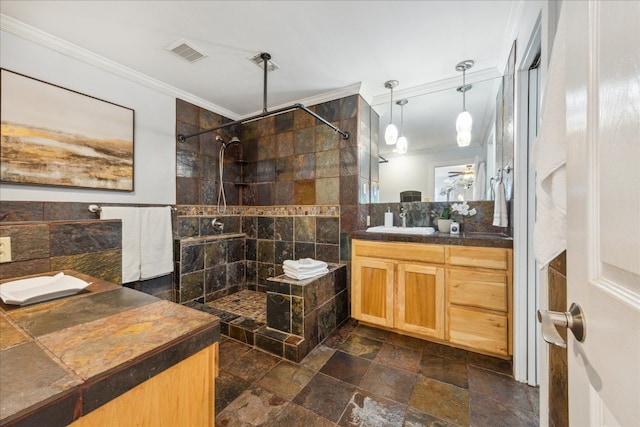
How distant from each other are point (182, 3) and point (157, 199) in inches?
66.2

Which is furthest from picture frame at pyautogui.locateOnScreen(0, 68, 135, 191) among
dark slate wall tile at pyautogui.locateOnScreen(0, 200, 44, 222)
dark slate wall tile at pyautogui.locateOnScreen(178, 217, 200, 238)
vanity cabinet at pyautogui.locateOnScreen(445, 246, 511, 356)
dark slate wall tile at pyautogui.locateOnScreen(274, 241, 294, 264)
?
vanity cabinet at pyautogui.locateOnScreen(445, 246, 511, 356)

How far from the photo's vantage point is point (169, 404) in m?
0.60

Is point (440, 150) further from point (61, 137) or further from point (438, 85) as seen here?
point (61, 137)

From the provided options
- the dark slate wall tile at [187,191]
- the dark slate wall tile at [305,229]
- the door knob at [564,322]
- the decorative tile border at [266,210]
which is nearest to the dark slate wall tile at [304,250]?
the dark slate wall tile at [305,229]

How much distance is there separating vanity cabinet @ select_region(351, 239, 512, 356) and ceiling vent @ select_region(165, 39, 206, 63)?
211 cm

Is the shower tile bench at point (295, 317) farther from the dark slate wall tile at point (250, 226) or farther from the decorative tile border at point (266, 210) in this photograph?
the dark slate wall tile at point (250, 226)

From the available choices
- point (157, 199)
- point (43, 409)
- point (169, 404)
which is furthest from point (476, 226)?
point (157, 199)

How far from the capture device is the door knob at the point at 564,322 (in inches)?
17.8

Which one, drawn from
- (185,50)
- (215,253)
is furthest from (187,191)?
(185,50)

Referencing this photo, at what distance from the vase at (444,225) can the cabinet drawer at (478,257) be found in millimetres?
411

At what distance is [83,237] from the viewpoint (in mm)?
1329

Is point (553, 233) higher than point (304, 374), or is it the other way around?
point (553, 233)

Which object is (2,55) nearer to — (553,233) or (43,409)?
(43,409)

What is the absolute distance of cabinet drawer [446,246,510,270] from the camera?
1.77 metres
